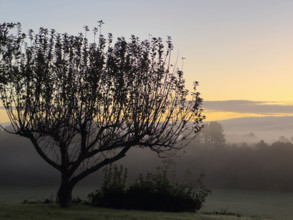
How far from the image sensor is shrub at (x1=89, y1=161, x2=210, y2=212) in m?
26.8

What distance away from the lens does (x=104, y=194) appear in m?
27.3

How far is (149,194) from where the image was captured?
26.9m

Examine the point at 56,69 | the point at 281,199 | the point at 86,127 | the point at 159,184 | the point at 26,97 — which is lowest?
the point at 281,199

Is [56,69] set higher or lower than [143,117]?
higher

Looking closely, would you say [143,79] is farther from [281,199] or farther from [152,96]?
[281,199]

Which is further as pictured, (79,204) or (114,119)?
(79,204)

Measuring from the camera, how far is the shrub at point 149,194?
2684cm

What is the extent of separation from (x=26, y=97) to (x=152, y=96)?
22.7ft

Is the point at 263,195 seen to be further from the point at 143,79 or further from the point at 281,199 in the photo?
the point at 143,79

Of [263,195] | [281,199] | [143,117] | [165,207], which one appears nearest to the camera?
[143,117]

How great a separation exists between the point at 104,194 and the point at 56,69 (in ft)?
28.3

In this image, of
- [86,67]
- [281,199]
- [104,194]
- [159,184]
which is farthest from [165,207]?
[281,199]

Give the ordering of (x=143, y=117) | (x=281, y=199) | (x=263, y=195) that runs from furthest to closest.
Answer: (x=263, y=195) < (x=281, y=199) < (x=143, y=117)

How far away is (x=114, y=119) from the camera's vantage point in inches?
923
